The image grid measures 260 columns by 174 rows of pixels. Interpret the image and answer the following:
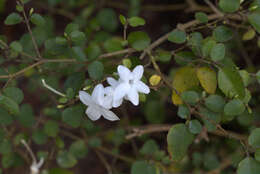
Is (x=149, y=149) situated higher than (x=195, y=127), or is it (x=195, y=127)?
(x=195, y=127)

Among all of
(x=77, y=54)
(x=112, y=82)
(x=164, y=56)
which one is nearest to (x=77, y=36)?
(x=77, y=54)

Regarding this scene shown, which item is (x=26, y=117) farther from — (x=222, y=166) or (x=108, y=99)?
(x=222, y=166)

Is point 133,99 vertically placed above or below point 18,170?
above

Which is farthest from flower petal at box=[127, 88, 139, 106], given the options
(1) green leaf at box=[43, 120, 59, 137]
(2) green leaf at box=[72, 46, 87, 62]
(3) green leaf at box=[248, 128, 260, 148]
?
(1) green leaf at box=[43, 120, 59, 137]

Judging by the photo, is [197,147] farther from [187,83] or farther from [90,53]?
[90,53]

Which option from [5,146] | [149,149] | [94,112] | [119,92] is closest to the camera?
[119,92]

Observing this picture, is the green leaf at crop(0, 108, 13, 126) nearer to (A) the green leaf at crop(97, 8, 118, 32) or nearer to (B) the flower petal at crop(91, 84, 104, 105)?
(B) the flower petal at crop(91, 84, 104, 105)

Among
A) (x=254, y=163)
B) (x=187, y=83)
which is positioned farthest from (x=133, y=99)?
(x=254, y=163)
